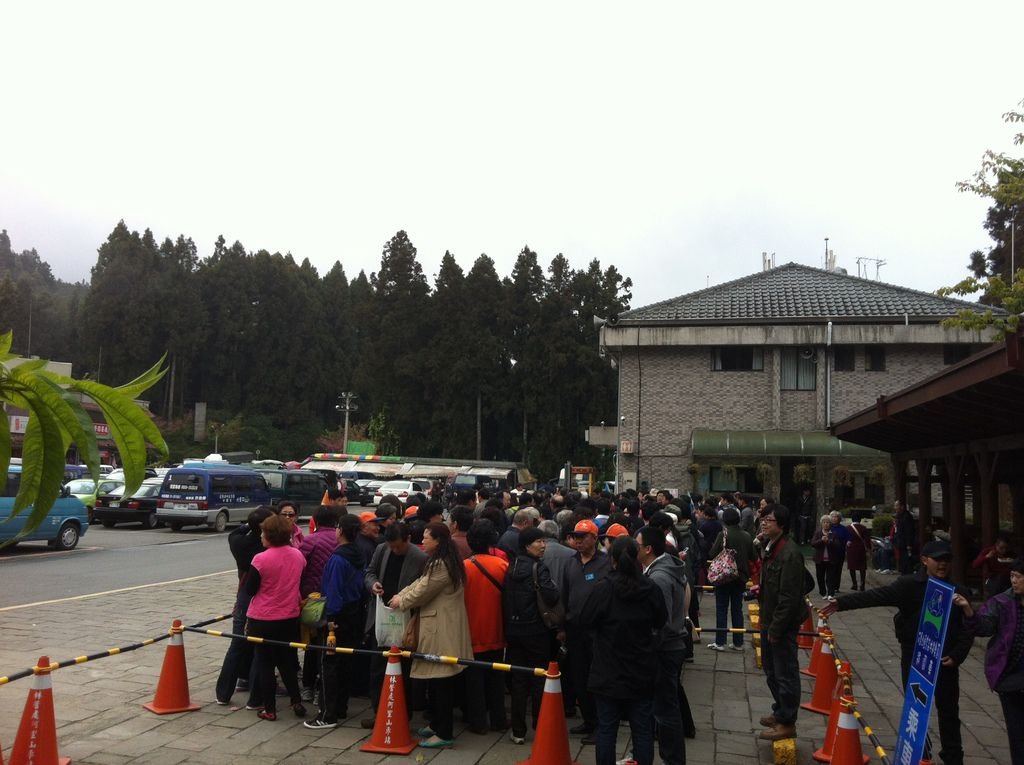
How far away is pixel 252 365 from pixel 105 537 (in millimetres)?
48319

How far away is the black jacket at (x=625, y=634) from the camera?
5.29 m

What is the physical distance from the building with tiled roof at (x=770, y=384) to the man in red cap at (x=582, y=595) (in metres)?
19.5

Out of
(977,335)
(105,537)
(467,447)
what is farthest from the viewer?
(467,447)

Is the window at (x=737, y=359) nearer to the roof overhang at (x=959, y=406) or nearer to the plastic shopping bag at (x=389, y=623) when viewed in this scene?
the roof overhang at (x=959, y=406)

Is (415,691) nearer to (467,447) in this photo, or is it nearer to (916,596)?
(916,596)

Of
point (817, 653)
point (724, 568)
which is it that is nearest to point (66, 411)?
point (817, 653)

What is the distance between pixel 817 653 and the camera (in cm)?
891

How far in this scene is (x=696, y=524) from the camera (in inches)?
471

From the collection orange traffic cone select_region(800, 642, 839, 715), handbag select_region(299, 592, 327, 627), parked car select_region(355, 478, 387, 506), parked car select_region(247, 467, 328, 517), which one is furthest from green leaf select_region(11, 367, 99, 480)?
parked car select_region(355, 478, 387, 506)

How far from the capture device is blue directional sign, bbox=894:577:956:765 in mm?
5074

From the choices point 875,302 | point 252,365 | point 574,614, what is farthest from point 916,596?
point 252,365

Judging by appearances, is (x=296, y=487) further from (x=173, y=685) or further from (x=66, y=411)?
(x=66, y=411)

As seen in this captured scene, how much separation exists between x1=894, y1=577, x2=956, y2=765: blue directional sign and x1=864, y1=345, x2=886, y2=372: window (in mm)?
23734

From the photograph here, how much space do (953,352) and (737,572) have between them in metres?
21.3
